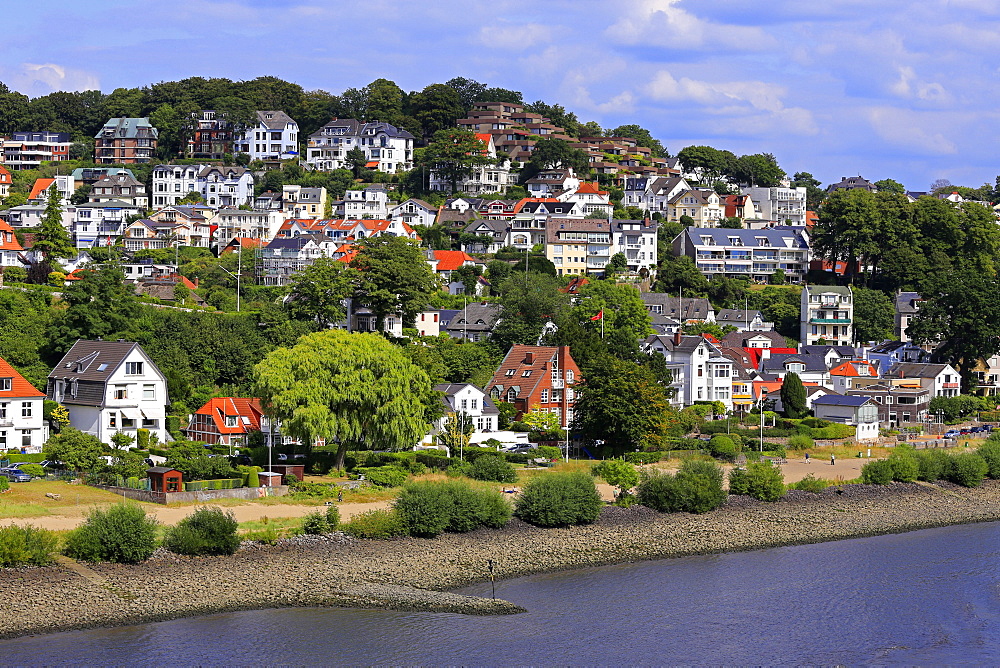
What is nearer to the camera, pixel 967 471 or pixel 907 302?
pixel 967 471

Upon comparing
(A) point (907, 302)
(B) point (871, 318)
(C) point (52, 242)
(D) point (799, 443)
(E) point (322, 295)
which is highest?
(C) point (52, 242)

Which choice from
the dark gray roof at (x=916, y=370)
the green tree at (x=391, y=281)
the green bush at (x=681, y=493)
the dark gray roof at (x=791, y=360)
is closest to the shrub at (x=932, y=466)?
the green bush at (x=681, y=493)

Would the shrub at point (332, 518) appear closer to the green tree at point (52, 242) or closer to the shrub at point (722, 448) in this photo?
the shrub at point (722, 448)

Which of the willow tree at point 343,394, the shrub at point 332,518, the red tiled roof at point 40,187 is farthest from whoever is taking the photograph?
the red tiled roof at point 40,187

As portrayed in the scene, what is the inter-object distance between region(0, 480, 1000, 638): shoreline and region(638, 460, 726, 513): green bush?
0.40 meters

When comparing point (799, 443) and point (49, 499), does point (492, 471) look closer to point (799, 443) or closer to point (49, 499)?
point (49, 499)

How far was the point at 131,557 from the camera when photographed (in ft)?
92.5

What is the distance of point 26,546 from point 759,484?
22.4 meters

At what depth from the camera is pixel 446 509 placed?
32.9m

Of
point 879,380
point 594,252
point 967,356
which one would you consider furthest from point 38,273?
point 967,356

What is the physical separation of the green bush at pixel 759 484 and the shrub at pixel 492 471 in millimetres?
7071

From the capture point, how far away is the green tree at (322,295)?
55.2 metres

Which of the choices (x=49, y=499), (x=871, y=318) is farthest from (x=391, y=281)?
(x=871, y=318)

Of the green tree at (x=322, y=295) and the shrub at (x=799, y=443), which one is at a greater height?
the green tree at (x=322, y=295)
